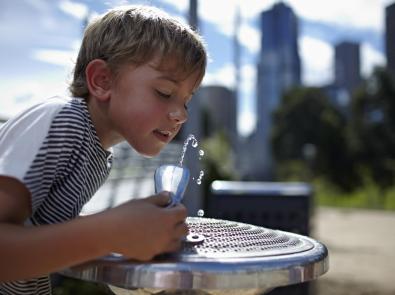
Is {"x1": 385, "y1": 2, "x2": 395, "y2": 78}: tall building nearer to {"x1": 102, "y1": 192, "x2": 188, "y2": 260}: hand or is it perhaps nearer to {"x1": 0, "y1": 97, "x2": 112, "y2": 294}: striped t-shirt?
{"x1": 0, "y1": 97, "x2": 112, "y2": 294}: striped t-shirt

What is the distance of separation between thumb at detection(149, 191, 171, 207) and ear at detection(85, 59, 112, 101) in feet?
1.00

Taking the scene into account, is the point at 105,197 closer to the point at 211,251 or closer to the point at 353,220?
the point at 211,251

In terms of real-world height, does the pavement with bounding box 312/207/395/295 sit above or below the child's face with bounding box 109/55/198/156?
below

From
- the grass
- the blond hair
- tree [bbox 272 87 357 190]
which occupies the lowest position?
the grass

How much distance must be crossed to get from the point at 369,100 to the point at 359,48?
4.90 meters

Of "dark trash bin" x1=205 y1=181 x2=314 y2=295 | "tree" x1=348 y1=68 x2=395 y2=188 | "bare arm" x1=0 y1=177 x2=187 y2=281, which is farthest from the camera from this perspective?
"tree" x1=348 y1=68 x2=395 y2=188

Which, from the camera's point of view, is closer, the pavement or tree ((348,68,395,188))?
the pavement

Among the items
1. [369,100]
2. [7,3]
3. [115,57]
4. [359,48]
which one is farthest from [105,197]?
[369,100]

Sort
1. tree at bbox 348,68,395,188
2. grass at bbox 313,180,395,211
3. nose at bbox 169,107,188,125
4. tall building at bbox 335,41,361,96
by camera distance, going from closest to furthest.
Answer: nose at bbox 169,107,188,125, tall building at bbox 335,41,361,96, tree at bbox 348,68,395,188, grass at bbox 313,180,395,211

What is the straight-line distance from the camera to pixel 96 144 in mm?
1187

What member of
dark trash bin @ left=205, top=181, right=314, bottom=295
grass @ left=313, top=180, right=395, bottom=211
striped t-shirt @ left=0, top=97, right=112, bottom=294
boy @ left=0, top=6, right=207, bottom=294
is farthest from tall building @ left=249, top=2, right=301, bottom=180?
striped t-shirt @ left=0, top=97, right=112, bottom=294

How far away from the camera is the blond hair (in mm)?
1155

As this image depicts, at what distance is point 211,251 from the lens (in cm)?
108

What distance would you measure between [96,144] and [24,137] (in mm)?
207
